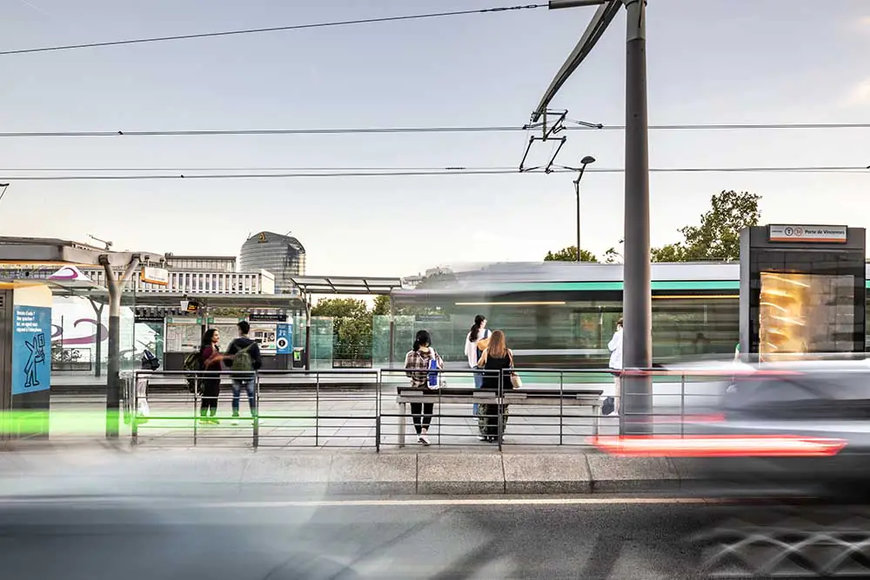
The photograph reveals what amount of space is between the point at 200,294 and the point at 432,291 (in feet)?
33.7

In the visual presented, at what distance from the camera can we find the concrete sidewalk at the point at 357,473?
24.1 feet

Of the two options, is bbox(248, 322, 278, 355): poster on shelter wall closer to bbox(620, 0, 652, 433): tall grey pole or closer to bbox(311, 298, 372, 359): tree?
bbox(311, 298, 372, 359): tree

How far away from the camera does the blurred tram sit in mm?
14602

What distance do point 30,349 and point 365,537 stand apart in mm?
6194

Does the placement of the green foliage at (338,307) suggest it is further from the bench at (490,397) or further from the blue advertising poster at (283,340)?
the bench at (490,397)

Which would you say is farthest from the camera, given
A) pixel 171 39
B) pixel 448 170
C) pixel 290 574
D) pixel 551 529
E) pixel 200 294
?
pixel 200 294

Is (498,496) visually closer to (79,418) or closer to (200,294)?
(79,418)

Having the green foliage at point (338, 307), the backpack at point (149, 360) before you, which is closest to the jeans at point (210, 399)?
the backpack at point (149, 360)

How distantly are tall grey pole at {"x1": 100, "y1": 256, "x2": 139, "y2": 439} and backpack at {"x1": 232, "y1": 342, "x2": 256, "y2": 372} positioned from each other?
209cm

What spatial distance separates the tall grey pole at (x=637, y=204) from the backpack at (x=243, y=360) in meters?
6.15

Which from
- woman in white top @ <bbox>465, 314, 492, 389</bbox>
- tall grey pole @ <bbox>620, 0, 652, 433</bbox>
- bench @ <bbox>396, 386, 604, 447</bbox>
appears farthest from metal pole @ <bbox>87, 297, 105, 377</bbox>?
tall grey pole @ <bbox>620, 0, 652, 433</bbox>

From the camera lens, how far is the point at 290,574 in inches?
188

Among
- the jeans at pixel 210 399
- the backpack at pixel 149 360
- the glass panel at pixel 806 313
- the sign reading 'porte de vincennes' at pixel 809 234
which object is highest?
the sign reading 'porte de vincennes' at pixel 809 234

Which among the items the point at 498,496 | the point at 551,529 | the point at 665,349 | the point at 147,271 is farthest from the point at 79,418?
the point at 665,349
